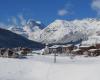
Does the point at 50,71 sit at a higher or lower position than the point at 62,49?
lower

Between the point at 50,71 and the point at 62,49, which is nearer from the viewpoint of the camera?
the point at 50,71

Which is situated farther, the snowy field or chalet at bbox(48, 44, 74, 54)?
chalet at bbox(48, 44, 74, 54)

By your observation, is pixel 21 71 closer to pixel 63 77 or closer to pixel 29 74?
pixel 29 74

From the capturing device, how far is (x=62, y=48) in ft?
546

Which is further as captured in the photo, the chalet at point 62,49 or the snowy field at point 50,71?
the chalet at point 62,49

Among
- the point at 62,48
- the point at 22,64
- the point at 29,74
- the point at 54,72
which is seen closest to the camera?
the point at 54,72

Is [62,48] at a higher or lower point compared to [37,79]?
higher

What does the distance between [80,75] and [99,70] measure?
191cm

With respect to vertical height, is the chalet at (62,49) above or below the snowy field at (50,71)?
above

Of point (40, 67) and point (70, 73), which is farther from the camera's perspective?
point (40, 67)

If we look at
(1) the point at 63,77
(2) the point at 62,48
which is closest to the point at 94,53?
(2) the point at 62,48

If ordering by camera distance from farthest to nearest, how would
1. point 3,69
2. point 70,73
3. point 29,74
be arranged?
point 3,69 < point 29,74 < point 70,73

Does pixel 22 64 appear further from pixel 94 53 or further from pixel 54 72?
pixel 94 53

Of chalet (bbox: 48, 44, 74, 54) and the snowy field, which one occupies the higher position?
chalet (bbox: 48, 44, 74, 54)
